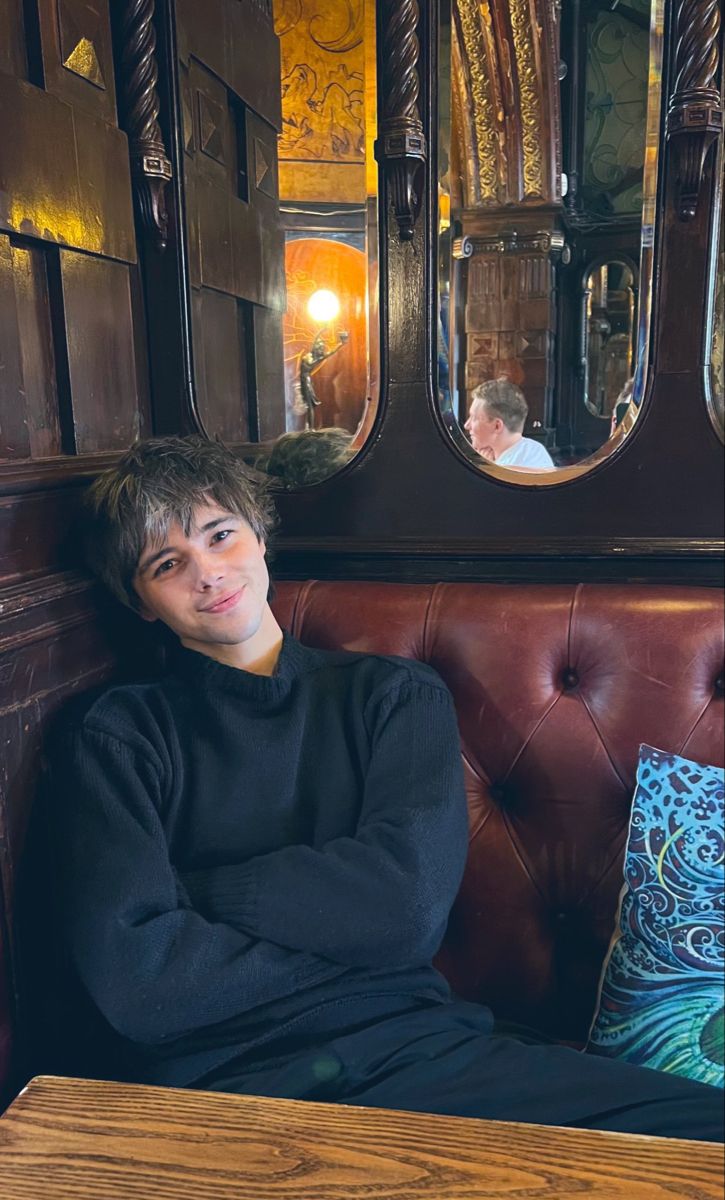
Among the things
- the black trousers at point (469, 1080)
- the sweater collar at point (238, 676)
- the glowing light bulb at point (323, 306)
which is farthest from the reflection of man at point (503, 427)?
the black trousers at point (469, 1080)

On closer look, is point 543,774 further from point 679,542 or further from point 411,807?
point 679,542

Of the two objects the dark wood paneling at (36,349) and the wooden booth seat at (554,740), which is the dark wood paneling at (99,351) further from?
the wooden booth seat at (554,740)

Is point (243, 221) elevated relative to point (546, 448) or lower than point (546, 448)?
elevated

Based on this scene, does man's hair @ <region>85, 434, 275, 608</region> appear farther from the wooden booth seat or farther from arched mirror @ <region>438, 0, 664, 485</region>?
arched mirror @ <region>438, 0, 664, 485</region>

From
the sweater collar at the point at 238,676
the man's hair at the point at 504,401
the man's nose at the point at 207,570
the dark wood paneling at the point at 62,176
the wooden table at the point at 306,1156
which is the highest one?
the dark wood paneling at the point at 62,176

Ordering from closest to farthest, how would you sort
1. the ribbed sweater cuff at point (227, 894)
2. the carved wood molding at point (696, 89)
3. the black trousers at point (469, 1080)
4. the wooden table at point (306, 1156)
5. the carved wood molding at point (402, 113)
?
the wooden table at point (306, 1156) < the black trousers at point (469, 1080) < the ribbed sweater cuff at point (227, 894) < the carved wood molding at point (696, 89) < the carved wood molding at point (402, 113)

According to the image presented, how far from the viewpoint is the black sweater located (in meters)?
1.09

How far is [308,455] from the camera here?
1644mm

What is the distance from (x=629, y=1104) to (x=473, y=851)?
1.51 ft

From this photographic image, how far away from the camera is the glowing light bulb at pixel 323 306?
1597 millimetres

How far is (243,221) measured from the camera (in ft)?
5.32

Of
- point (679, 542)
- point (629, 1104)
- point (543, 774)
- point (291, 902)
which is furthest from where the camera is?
point (679, 542)

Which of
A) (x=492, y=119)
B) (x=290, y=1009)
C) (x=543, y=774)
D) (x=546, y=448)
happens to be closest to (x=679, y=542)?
(x=546, y=448)

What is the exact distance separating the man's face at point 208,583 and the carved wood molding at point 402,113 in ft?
2.15
